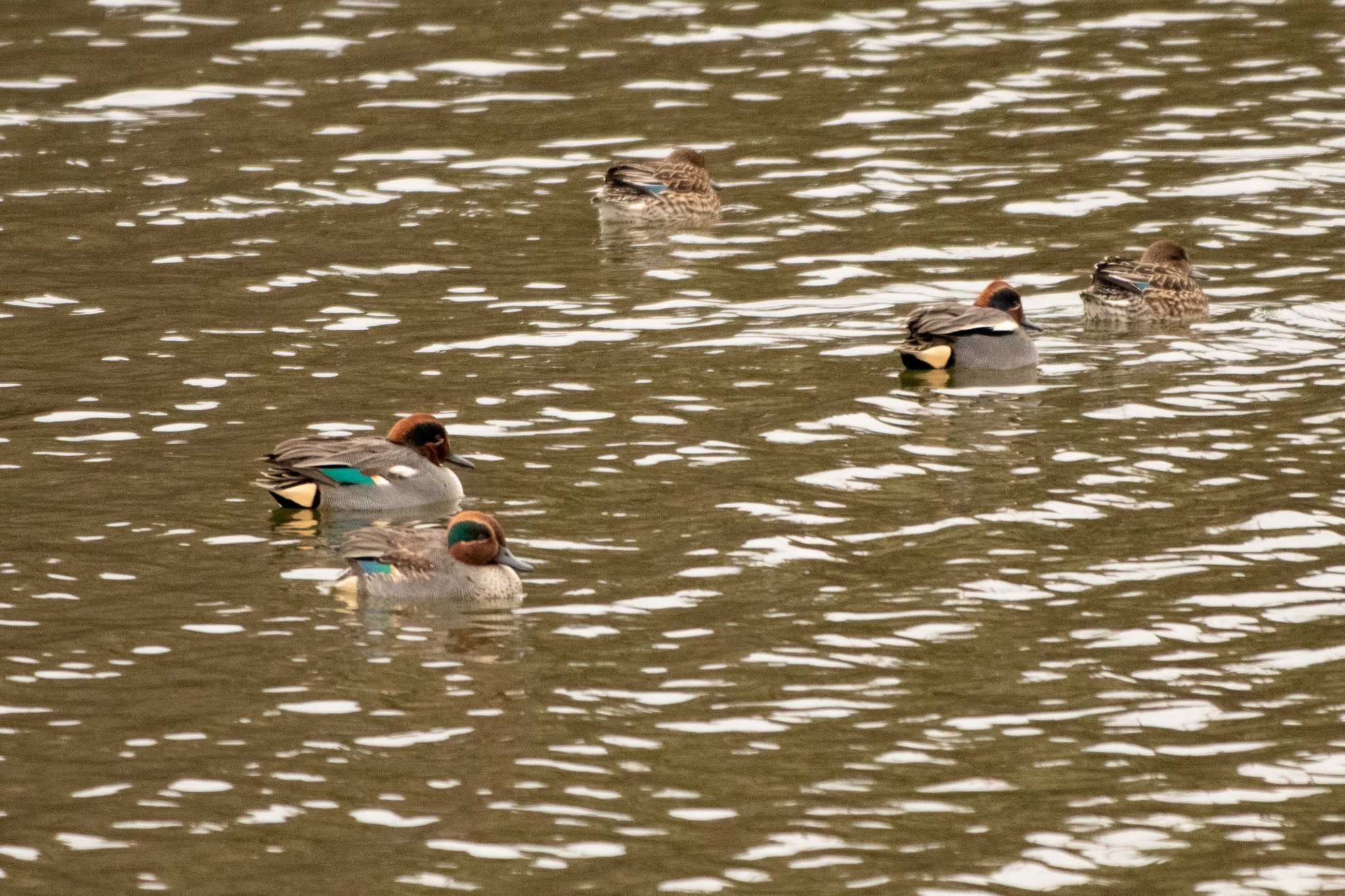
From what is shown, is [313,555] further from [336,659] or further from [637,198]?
[637,198]

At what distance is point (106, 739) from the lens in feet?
36.4

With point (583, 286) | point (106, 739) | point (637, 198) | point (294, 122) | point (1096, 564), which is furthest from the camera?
point (294, 122)

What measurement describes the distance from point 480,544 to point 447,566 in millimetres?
326

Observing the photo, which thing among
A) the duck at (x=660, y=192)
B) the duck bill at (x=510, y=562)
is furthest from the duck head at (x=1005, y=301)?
the duck bill at (x=510, y=562)

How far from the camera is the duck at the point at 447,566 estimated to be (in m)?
13.0

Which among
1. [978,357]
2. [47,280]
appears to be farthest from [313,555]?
[47,280]

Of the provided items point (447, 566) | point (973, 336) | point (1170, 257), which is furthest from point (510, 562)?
point (1170, 257)

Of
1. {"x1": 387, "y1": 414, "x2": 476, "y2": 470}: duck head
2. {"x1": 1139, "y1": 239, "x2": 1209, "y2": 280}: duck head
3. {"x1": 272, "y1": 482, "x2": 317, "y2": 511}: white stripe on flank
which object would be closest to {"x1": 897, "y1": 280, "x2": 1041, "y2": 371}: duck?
{"x1": 1139, "y1": 239, "x2": 1209, "y2": 280}: duck head

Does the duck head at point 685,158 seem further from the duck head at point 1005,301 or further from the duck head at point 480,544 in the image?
the duck head at point 480,544

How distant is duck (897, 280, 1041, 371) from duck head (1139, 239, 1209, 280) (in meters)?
1.88

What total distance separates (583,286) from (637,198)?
2.34 meters

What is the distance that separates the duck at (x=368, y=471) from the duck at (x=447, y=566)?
1624 mm

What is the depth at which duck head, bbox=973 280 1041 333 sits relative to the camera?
18.2 meters

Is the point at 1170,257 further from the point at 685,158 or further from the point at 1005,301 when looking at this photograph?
the point at 685,158
